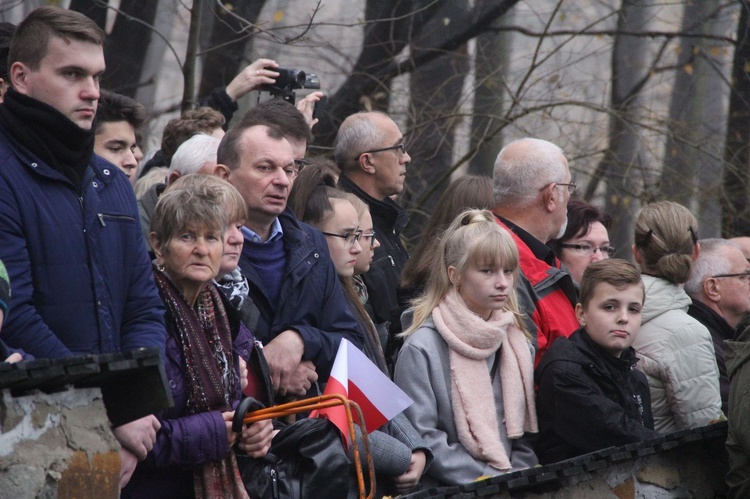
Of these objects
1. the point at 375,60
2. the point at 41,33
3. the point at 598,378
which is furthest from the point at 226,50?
the point at 41,33

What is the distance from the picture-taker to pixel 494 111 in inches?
395

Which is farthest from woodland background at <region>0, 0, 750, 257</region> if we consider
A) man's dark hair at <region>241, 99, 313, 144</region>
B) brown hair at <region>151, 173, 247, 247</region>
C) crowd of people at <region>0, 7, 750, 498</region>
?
brown hair at <region>151, 173, 247, 247</region>

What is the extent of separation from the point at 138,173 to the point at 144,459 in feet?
10.7

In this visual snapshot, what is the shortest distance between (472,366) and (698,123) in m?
7.35

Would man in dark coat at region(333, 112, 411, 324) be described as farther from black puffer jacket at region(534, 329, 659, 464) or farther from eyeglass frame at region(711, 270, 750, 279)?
eyeglass frame at region(711, 270, 750, 279)

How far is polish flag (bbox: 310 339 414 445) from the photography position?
169 inches

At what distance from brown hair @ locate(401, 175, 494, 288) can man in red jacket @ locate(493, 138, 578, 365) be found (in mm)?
165

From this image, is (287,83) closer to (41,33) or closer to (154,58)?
(41,33)

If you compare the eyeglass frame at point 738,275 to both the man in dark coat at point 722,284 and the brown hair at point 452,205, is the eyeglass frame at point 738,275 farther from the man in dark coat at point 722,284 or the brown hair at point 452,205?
the brown hair at point 452,205

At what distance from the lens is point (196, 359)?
12.7ft

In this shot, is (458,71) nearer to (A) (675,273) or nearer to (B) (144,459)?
(A) (675,273)

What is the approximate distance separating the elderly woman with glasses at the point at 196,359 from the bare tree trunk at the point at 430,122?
18.8 feet

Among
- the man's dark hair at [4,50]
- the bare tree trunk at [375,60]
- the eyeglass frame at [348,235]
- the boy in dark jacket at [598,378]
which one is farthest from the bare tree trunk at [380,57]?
the man's dark hair at [4,50]

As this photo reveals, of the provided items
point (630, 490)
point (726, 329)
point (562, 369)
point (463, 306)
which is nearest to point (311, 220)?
point (463, 306)
